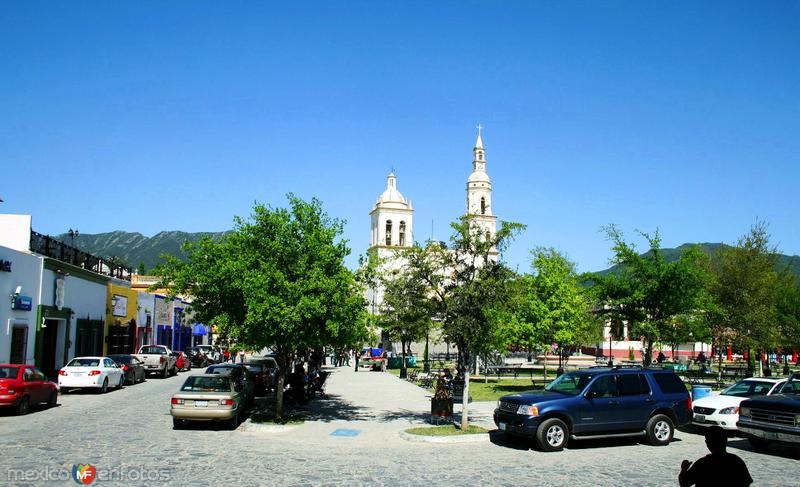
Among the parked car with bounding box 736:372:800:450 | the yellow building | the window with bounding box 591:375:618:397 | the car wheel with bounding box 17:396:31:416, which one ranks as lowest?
the car wheel with bounding box 17:396:31:416

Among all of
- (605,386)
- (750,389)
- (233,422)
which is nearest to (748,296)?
(750,389)

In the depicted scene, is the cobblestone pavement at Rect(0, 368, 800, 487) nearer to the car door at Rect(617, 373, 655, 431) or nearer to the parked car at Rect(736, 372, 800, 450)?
the parked car at Rect(736, 372, 800, 450)

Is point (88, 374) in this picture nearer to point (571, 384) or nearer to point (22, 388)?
point (22, 388)

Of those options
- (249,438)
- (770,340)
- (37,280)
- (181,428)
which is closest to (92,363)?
(37,280)

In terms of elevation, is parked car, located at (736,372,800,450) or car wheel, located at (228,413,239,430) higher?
parked car, located at (736,372,800,450)

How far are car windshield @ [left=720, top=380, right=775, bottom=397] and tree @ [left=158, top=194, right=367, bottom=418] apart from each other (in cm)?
1041

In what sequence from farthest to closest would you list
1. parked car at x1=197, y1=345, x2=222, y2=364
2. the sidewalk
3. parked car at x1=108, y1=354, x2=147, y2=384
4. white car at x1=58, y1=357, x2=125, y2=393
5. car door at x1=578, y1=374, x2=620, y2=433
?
parked car at x1=197, y1=345, x2=222, y2=364, parked car at x1=108, y1=354, x2=147, y2=384, white car at x1=58, y1=357, x2=125, y2=393, the sidewalk, car door at x1=578, y1=374, x2=620, y2=433

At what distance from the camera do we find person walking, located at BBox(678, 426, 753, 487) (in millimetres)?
5867

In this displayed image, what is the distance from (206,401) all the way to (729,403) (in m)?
13.3

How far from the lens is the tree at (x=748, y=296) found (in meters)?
32.2

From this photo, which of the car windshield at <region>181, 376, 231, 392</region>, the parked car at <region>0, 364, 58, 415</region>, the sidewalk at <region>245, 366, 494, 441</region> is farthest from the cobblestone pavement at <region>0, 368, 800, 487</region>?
the car windshield at <region>181, 376, 231, 392</region>

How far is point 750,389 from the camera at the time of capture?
703 inches

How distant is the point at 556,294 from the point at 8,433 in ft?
74.2

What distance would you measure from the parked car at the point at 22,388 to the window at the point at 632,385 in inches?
619
